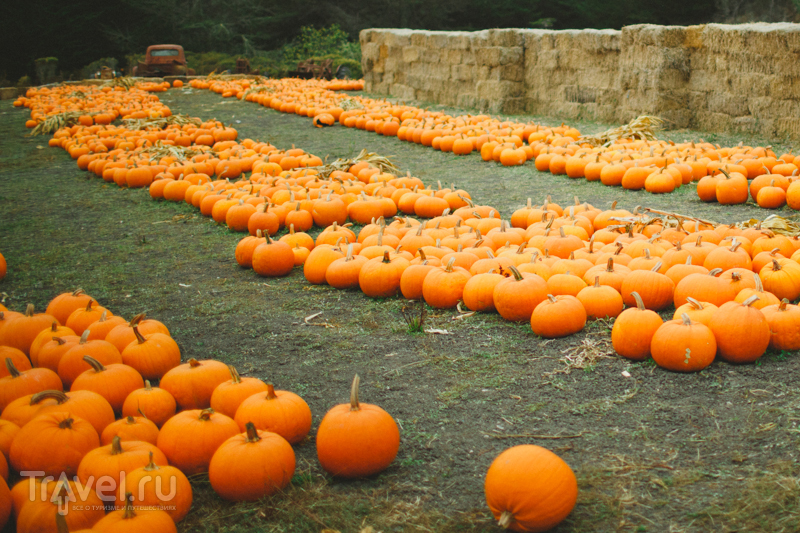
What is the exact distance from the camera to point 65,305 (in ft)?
12.3

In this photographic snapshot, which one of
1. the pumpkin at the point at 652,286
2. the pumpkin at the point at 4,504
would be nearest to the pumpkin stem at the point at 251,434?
the pumpkin at the point at 4,504

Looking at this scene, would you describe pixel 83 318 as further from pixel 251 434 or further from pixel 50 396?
pixel 251 434

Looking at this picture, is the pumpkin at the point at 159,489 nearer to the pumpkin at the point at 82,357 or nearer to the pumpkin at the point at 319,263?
the pumpkin at the point at 82,357

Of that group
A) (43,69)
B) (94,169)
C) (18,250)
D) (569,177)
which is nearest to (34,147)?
(94,169)

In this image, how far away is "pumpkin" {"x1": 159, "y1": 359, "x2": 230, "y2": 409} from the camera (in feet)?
9.21

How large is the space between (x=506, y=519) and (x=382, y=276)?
7.77 ft

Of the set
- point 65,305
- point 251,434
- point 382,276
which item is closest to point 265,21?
point 382,276

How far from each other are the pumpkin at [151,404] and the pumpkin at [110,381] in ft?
0.35

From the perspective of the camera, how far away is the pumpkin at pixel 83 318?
351cm

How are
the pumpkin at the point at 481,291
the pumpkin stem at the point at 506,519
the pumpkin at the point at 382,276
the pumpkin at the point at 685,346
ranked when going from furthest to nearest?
the pumpkin at the point at 382,276, the pumpkin at the point at 481,291, the pumpkin at the point at 685,346, the pumpkin stem at the point at 506,519

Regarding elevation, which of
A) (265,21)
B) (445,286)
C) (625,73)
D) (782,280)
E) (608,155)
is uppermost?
(265,21)

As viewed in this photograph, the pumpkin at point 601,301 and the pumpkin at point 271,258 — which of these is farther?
the pumpkin at point 271,258

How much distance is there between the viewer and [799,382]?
111 inches

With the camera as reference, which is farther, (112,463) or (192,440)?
(192,440)
